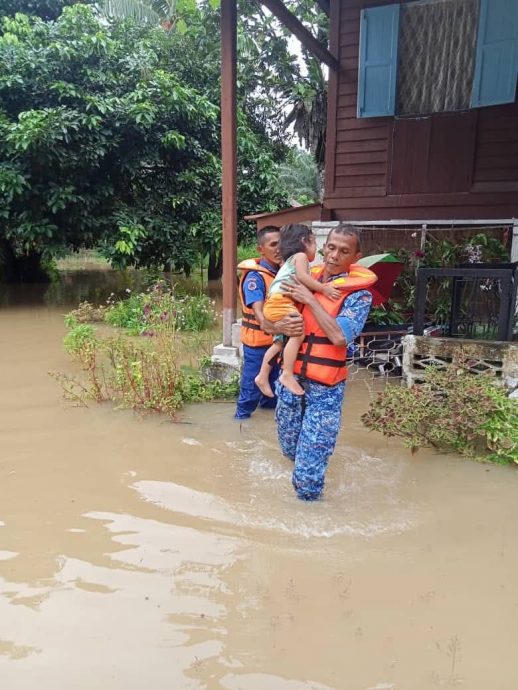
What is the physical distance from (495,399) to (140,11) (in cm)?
1386

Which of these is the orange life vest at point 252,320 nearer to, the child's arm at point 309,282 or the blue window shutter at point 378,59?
the child's arm at point 309,282

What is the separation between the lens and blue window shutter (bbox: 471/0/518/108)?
246 inches

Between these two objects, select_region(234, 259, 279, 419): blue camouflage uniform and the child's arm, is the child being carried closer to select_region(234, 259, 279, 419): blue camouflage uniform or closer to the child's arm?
the child's arm

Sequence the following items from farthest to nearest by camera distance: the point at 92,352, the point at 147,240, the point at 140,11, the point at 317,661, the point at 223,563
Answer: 1. the point at 140,11
2. the point at 147,240
3. the point at 92,352
4. the point at 223,563
5. the point at 317,661

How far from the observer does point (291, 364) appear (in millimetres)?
2910

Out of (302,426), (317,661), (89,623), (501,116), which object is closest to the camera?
(317,661)

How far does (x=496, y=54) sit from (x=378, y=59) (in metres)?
1.48

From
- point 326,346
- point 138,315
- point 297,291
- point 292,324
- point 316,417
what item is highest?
point 297,291

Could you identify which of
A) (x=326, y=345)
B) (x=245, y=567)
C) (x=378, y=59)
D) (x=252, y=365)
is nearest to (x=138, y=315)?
(x=252, y=365)

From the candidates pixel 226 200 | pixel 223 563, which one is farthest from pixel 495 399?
pixel 226 200

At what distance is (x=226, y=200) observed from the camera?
5.72 metres

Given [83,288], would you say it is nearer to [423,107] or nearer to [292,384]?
[423,107]

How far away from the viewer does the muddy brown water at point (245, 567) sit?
2016mm

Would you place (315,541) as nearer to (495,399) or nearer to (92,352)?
(495,399)
